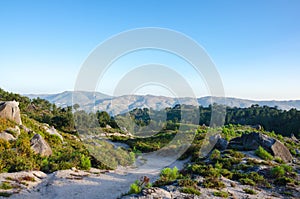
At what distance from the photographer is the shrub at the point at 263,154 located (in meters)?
18.8

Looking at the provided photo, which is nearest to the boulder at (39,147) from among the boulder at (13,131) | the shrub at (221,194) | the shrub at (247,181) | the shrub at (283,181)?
the boulder at (13,131)

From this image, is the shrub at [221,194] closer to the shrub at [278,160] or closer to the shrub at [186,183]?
the shrub at [186,183]

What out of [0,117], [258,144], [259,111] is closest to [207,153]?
[258,144]

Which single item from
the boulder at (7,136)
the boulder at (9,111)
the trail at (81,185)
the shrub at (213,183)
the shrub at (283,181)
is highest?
the boulder at (9,111)

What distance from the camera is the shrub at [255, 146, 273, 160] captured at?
18.8 m

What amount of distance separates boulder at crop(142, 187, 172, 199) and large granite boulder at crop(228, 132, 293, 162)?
13720mm

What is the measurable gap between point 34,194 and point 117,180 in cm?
549

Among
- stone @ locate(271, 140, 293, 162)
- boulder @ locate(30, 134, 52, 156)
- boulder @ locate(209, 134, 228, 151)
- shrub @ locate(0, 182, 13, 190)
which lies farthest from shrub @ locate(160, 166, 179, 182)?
stone @ locate(271, 140, 293, 162)

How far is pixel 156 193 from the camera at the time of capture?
10008 millimetres

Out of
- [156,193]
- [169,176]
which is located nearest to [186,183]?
[156,193]

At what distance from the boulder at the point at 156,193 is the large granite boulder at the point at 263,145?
1372 cm

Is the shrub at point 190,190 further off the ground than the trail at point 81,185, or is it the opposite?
the shrub at point 190,190

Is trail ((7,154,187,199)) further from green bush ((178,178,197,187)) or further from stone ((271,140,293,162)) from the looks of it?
stone ((271,140,293,162))

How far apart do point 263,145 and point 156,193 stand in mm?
14534
